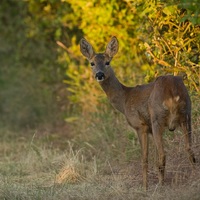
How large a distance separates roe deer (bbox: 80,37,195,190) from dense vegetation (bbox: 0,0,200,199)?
0.44 metres

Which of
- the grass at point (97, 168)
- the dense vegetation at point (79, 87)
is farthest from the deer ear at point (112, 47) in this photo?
the grass at point (97, 168)

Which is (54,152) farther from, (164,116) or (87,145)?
(164,116)

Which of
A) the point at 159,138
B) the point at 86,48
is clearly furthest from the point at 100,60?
the point at 159,138

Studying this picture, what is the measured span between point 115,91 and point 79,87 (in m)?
4.65

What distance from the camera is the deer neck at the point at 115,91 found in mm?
9609

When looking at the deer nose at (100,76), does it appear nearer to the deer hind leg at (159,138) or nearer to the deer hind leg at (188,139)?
the deer hind leg at (159,138)

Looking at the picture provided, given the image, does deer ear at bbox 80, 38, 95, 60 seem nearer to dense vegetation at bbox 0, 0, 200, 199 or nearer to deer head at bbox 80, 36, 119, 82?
deer head at bbox 80, 36, 119, 82

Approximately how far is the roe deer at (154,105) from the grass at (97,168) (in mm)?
366

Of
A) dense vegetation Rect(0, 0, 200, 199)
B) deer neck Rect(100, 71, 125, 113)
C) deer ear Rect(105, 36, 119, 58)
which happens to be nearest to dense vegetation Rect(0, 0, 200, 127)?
dense vegetation Rect(0, 0, 200, 199)

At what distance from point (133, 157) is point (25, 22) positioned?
752 centimetres

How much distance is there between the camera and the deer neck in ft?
31.5

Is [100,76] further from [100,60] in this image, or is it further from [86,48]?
[86,48]

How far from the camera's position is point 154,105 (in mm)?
8562

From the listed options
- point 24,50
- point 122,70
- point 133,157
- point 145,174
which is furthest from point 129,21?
point 24,50
